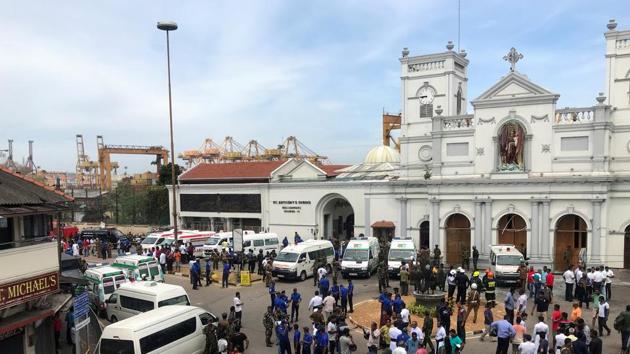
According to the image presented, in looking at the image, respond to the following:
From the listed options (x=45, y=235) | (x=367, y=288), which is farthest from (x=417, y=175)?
(x=45, y=235)

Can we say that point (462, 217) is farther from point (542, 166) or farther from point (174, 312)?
point (174, 312)

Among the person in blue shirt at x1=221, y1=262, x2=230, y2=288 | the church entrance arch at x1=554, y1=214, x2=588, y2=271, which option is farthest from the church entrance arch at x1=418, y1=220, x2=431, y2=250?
the person in blue shirt at x1=221, y1=262, x2=230, y2=288

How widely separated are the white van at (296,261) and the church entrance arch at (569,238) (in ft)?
47.2

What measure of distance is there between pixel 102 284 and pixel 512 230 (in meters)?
23.2

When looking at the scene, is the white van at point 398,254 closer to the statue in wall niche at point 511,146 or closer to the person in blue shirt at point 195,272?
the statue in wall niche at point 511,146

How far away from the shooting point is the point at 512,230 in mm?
29797

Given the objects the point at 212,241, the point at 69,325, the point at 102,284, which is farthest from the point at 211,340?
the point at 212,241

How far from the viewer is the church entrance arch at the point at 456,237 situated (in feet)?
103

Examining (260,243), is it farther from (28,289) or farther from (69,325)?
(28,289)

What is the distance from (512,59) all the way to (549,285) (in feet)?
50.5

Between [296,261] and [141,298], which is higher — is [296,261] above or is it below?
below

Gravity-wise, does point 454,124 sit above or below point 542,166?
above

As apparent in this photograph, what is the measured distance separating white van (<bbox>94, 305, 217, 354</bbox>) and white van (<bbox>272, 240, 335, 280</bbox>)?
33.4ft

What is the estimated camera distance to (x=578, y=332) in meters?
12.3
